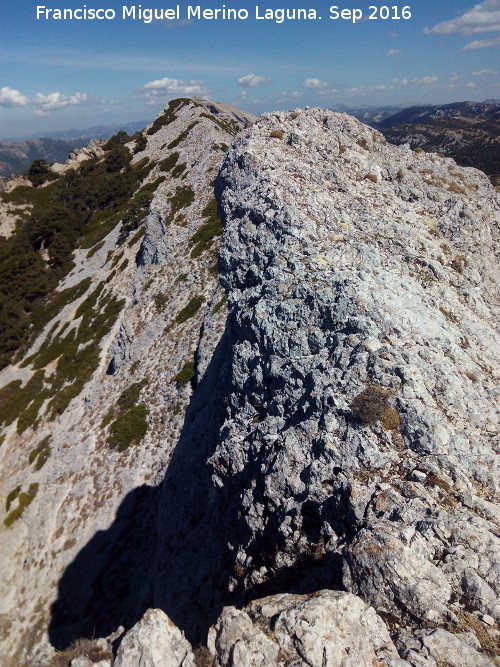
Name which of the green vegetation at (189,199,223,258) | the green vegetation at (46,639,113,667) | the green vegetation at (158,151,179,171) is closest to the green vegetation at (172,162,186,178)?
the green vegetation at (158,151,179,171)

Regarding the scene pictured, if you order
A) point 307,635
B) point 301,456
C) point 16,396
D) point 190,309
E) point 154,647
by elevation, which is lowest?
point 16,396

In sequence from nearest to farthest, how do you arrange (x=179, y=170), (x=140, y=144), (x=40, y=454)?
(x=40, y=454) → (x=179, y=170) → (x=140, y=144)

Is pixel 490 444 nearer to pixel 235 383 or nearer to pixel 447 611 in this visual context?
pixel 447 611

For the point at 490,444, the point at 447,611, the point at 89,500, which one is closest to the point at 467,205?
the point at 490,444

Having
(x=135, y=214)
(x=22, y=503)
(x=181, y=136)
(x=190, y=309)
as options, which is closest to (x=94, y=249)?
(x=135, y=214)

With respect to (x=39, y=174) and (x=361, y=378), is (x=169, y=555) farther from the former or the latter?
(x=39, y=174)

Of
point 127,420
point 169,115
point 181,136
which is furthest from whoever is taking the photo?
point 169,115
